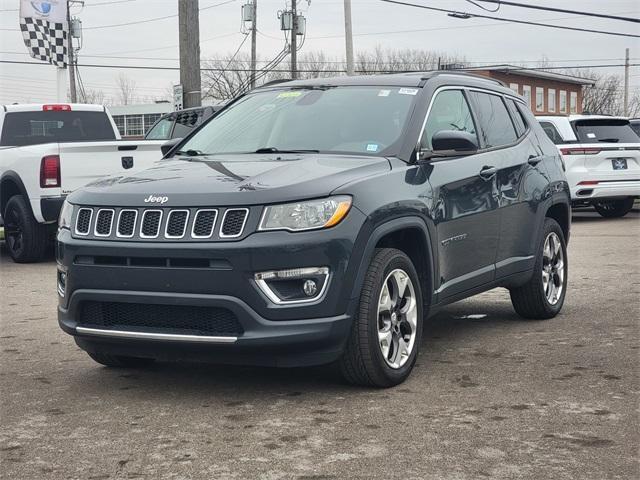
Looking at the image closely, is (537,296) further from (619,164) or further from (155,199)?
(619,164)

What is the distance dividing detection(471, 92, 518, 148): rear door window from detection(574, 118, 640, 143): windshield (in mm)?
9945

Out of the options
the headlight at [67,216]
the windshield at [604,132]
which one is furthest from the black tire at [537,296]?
A: the windshield at [604,132]

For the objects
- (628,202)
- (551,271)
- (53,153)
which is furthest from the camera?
(628,202)

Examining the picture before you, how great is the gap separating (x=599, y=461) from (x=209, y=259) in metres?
2.02

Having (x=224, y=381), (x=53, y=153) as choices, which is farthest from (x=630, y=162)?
(x=224, y=381)

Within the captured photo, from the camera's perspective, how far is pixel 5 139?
1300 centimetres

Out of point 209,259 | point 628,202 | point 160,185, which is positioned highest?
point 160,185

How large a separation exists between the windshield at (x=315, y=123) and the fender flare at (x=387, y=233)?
531mm

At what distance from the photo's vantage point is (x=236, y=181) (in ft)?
17.0

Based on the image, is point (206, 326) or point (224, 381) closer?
point (206, 326)

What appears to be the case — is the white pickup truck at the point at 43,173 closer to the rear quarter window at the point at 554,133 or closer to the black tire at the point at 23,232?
the black tire at the point at 23,232

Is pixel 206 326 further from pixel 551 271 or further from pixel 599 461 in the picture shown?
pixel 551 271

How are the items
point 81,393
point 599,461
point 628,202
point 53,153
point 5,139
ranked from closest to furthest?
point 599,461
point 81,393
point 53,153
point 5,139
point 628,202

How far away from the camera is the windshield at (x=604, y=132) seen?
667 inches
